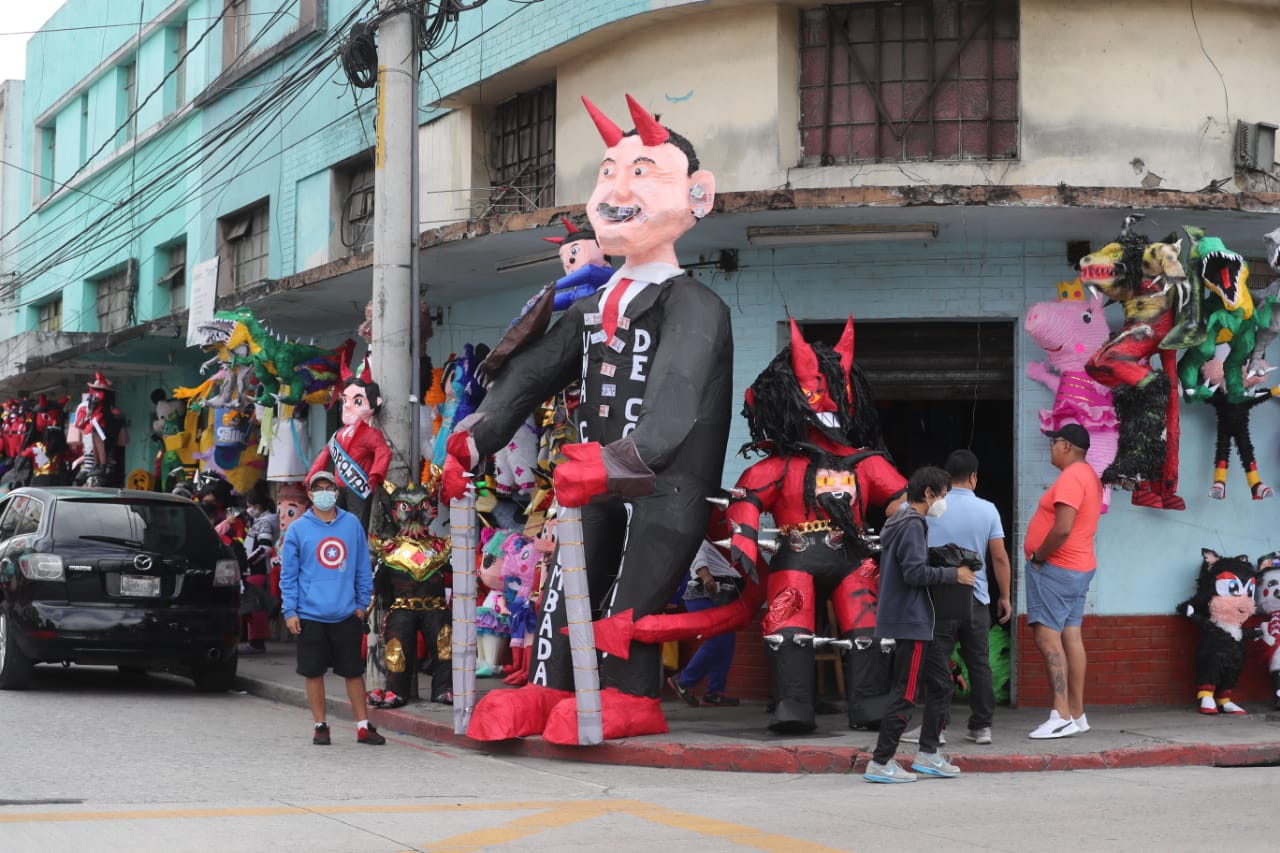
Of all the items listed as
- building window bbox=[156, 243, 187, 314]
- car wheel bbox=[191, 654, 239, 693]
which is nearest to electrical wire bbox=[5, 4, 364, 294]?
building window bbox=[156, 243, 187, 314]

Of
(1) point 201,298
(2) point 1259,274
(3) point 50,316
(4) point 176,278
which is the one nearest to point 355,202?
(1) point 201,298

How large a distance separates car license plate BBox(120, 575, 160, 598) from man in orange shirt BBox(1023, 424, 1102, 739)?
642 cm

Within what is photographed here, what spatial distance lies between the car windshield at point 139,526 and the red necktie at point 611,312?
4.37 metres

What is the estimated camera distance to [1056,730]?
987 cm

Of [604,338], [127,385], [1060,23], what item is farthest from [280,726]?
[127,385]

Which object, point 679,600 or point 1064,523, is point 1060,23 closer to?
point 1064,523

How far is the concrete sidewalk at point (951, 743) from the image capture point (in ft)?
30.0

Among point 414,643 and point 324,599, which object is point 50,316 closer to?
point 414,643

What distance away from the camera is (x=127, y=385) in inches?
933

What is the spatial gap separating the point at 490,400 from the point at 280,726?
2797mm

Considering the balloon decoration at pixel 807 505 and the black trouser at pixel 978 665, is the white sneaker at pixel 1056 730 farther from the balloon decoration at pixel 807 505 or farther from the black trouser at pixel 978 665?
the balloon decoration at pixel 807 505

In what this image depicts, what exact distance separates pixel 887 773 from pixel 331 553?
3.68m

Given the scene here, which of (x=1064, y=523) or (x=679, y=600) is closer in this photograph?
(x=1064, y=523)

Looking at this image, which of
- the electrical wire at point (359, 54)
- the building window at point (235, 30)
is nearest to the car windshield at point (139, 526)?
the electrical wire at point (359, 54)
